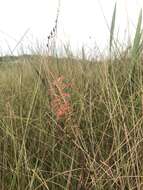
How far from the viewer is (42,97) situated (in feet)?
6.01

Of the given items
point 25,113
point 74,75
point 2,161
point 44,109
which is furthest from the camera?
point 74,75

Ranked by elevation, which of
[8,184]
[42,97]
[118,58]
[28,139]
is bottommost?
[8,184]

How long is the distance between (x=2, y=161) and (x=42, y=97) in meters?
0.36

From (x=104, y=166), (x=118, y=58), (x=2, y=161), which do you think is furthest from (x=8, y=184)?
(x=118, y=58)

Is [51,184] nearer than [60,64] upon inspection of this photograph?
Yes

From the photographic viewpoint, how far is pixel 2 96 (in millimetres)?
2135

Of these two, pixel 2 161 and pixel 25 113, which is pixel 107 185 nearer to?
pixel 2 161

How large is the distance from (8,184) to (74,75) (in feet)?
→ 2.45

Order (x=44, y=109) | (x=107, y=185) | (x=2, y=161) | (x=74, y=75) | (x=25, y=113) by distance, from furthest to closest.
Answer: (x=74, y=75) < (x=25, y=113) < (x=44, y=109) < (x=2, y=161) < (x=107, y=185)

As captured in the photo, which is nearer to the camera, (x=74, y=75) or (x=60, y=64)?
(x=74, y=75)

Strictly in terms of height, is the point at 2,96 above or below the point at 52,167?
above

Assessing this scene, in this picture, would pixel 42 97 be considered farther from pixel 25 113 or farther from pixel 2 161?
pixel 2 161

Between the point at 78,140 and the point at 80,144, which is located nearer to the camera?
the point at 78,140

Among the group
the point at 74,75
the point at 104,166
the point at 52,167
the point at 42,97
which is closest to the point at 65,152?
the point at 52,167
